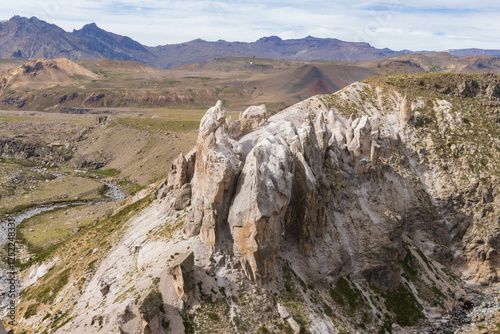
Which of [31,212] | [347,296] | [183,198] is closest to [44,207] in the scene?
[31,212]

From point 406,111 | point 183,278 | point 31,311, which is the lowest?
point 31,311

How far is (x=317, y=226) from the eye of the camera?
193ft

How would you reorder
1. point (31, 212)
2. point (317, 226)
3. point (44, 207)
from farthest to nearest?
point (44, 207), point (31, 212), point (317, 226)

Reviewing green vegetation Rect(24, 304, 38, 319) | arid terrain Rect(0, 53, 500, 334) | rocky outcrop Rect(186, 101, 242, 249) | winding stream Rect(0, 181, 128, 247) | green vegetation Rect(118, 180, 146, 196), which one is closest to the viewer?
arid terrain Rect(0, 53, 500, 334)

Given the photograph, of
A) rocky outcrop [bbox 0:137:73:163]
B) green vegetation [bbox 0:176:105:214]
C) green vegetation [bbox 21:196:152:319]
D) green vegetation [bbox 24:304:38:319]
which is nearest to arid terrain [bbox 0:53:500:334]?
green vegetation [bbox 24:304:38:319]

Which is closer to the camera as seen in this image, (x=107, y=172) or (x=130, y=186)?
(x=130, y=186)

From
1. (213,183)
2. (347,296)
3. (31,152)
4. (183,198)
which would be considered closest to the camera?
(213,183)

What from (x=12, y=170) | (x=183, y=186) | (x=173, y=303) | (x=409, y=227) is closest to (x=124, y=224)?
(x=183, y=186)

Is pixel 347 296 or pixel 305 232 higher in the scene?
pixel 305 232

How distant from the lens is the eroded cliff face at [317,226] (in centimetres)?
4550

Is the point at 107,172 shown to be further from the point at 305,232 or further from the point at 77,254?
the point at 305,232

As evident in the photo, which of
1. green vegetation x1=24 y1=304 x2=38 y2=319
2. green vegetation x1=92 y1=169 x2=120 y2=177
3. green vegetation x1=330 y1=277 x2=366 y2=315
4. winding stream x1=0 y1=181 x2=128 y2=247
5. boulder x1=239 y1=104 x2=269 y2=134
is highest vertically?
boulder x1=239 y1=104 x2=269 y2=134

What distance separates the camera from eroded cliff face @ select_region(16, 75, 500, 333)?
45.5 m

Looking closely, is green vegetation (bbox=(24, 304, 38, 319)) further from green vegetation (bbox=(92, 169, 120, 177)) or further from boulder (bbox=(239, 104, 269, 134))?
green vegetation (bbox=(92, 169, 120, 177))
